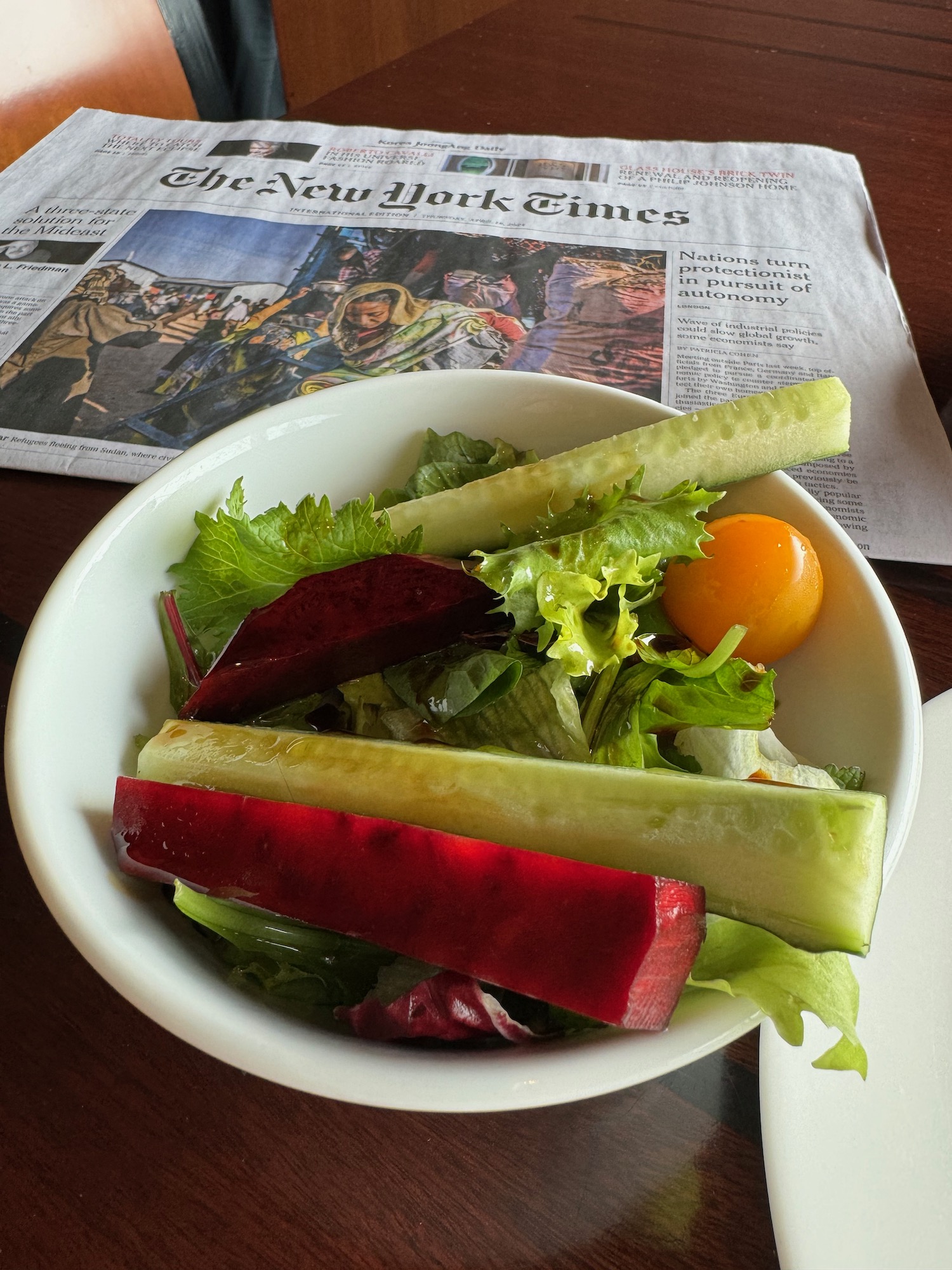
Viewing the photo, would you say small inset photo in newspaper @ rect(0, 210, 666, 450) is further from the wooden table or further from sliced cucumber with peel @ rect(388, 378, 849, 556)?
the wooden table

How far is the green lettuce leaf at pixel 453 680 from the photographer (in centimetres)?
42

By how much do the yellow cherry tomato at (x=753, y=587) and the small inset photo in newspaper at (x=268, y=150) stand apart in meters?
0.84

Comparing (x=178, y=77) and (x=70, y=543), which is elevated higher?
(x=178, y=77)

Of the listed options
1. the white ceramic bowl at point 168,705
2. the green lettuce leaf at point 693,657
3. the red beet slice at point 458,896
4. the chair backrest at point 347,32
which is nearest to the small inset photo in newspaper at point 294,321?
the white ceramic bowl at point 168,705

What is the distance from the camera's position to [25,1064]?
391 millimetres

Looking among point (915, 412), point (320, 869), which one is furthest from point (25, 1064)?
point (915, 412)

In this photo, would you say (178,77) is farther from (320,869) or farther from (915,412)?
(320,869)

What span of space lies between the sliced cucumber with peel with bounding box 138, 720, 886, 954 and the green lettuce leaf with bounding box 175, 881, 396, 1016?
0.17 feet

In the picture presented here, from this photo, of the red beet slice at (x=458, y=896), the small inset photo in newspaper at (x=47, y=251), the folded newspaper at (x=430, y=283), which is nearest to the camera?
the red beet slice at (x=458, y=896)

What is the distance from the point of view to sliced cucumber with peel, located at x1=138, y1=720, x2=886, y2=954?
0.31 metres

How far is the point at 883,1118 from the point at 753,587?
251 mm

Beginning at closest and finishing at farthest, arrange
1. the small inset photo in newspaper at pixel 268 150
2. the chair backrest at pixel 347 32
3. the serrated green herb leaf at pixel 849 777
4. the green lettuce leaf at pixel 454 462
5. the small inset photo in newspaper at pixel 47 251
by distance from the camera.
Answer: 1. the serrated green herb leaf at pixel 849 777
2. the green lettuce leaf at pixel 454 462
3. the small inset photo in newspaper at pixel 47 251
4. the small inset photo in newspaper at pixel 268 150
5. the chair backrest at pixel 347 32

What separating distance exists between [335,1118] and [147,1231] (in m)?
0.08

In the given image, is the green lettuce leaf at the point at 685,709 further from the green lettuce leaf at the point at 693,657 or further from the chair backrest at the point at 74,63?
the chair backrest at the point at 74,63
